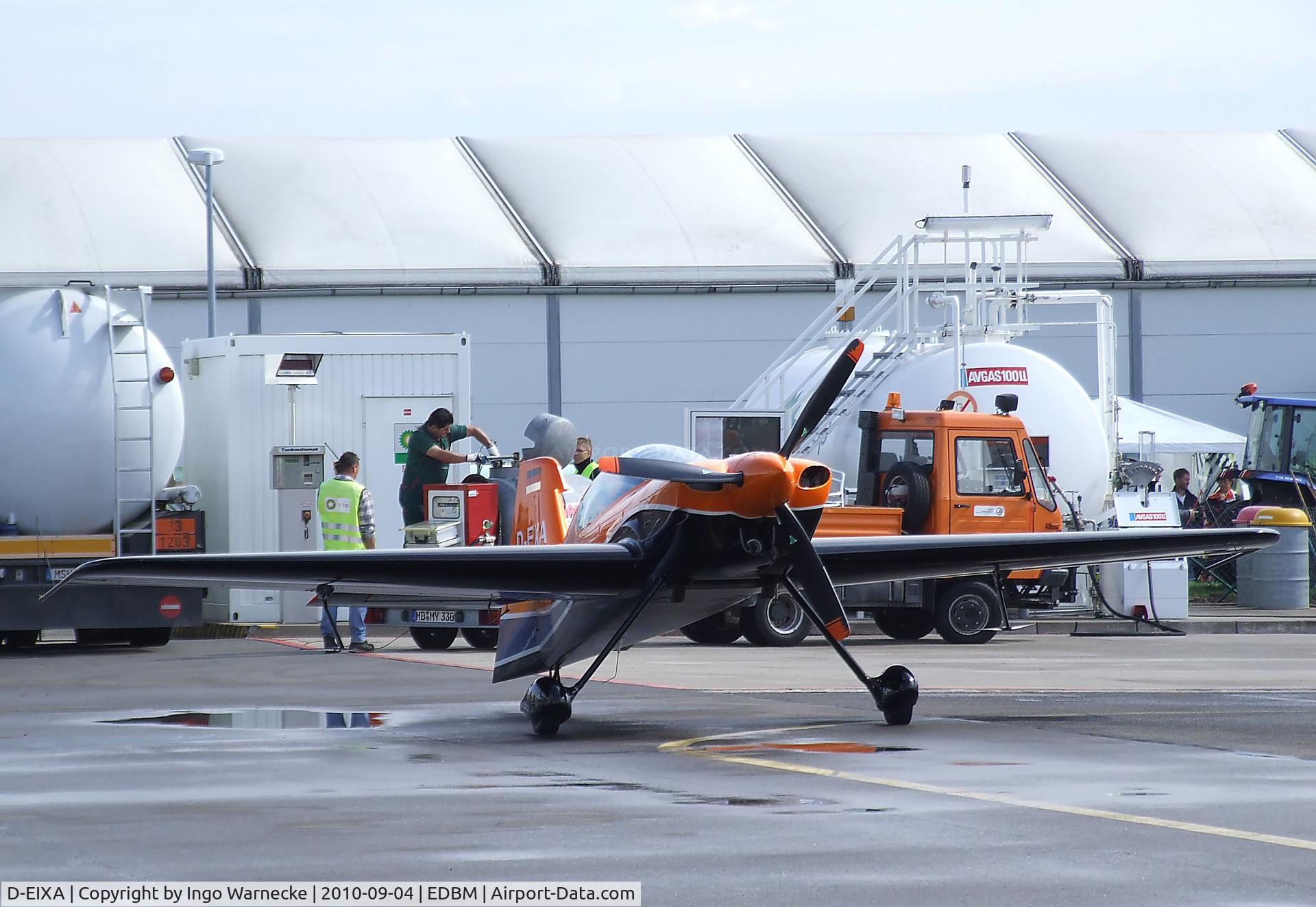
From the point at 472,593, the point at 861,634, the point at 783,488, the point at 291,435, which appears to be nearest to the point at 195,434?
the point at 291,435

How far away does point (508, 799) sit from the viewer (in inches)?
288

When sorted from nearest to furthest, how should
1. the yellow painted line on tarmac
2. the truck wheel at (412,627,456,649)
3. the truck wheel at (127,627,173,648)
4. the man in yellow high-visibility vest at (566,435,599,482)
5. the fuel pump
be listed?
the yellow painted line on tarmac, the truck wheel at (127,627,173,648), the truck wheel at (412,627,456,649), the man in yellow high-visibility vest at (566,435,599,482), the fuel pump

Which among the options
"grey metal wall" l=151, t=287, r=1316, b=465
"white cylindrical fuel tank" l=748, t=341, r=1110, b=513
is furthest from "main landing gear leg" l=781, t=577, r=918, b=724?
"grey metal wall" l=151, t=287, r=1316, b=465

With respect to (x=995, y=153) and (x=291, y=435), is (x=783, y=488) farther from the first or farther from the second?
(x=995, y=153)

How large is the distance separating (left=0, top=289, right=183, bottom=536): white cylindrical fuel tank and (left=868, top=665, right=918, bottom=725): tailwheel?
9.81 m

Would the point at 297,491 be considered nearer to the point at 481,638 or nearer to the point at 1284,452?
the point at 481,638

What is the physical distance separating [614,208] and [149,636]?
21.1 metres

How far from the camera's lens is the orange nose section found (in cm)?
914

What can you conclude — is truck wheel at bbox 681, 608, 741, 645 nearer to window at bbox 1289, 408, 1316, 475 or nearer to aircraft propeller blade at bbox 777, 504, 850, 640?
aircraft propeller blade at bbox 777, 504, 850, 640

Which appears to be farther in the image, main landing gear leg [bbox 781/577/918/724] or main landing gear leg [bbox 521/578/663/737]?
main landing gear leg [bbox 781/577/918/724]

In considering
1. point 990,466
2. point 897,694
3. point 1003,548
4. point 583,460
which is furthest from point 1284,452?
point 897,694

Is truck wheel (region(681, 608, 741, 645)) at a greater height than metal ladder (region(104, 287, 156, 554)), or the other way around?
metal ladder (region(104, 287, 156, 554))

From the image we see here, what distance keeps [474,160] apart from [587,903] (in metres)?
35.5

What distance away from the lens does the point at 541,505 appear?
11203 millimetres
